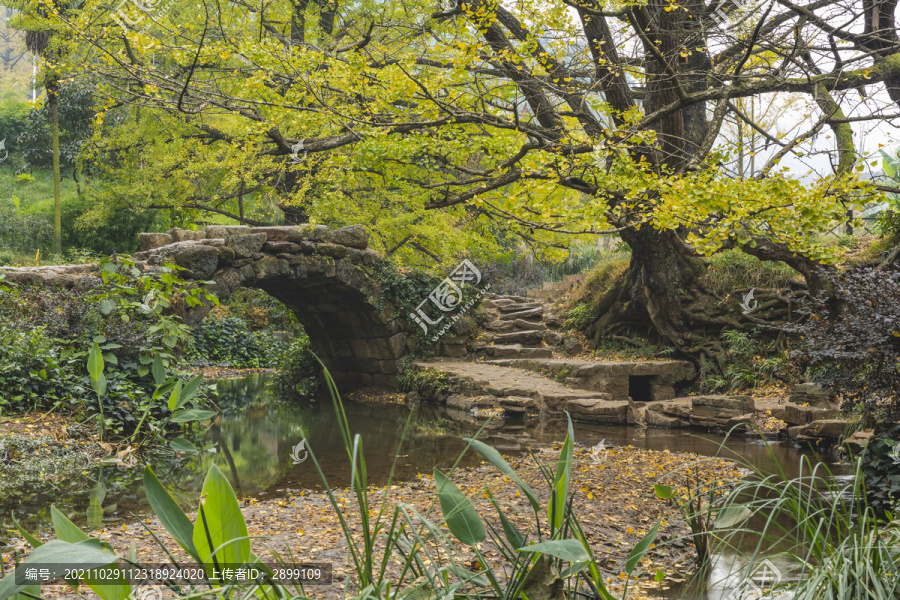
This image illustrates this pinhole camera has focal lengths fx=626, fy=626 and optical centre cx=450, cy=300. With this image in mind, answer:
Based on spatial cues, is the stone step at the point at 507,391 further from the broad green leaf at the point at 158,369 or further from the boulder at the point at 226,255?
the broad green leaf at the point at 158,369

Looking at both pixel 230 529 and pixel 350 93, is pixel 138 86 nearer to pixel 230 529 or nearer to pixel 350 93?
pixel 350 93

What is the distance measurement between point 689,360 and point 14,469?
897 centimetres

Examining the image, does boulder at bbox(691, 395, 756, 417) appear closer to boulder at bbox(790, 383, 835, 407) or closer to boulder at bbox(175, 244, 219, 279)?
boulder at bbox(790, 383, 835, 407)

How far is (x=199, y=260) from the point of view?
29.4 feet

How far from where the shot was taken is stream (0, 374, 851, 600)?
4.09 m

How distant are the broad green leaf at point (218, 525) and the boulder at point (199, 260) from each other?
8155mm

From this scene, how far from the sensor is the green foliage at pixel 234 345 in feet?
54.5

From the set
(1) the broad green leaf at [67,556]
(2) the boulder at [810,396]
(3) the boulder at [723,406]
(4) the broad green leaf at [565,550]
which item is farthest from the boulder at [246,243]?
(4) the broad green leaf at [565,550]

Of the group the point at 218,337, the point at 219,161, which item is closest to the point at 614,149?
the point at 219,161
